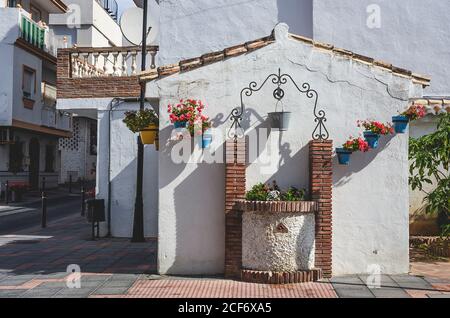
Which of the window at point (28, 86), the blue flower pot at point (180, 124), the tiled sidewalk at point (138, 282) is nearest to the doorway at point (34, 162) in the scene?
the window at point (28, 86)

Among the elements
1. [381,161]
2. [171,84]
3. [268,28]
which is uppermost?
[268,28]

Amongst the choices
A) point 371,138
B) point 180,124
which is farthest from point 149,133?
point 371,138

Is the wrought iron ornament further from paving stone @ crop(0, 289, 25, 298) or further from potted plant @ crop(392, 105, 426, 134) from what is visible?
paving stone @ crop(0, 289, 25, 298)

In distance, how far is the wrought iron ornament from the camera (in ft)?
27.2

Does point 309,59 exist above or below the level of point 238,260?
above

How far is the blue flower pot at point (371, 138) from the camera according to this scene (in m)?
7.94

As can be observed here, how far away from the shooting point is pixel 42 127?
94.9 ft

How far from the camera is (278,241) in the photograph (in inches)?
301

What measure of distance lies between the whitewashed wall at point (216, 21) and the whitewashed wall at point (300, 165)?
566 centimetres

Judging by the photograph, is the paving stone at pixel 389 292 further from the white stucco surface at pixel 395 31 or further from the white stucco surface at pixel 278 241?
the white stucco surface at pixel 395 31

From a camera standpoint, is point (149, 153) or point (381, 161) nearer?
point (381, 161)
